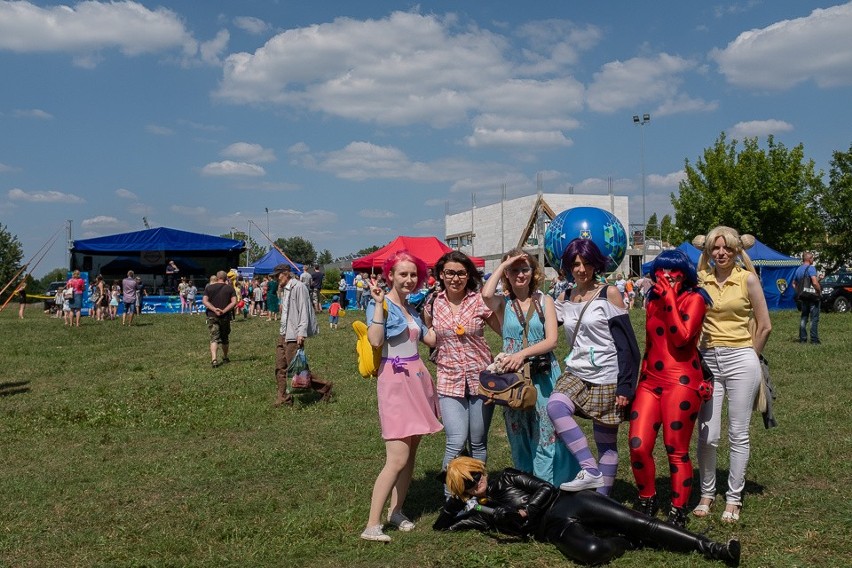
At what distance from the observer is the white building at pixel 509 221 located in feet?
178

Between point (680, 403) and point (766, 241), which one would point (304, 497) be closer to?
point (680, 403)

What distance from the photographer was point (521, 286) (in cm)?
503

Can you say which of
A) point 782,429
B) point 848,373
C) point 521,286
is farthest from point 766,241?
point 521,286

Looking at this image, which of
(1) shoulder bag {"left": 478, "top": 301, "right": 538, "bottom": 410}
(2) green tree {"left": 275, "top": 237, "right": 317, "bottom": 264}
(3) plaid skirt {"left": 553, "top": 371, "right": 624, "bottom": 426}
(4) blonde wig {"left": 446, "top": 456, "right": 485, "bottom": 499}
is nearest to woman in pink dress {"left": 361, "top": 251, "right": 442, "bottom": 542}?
(4) blonde wig {"left": 446, "top": 456, "right": 485, "bottom": 499}

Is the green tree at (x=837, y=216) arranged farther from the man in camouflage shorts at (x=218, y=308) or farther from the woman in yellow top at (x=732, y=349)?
the woman in yellow top at (x=732, y=349)

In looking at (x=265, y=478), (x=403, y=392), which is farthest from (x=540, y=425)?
(x=265, y=478)

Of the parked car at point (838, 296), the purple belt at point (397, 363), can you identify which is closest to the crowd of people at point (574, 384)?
the purple belt at point (397, 363)

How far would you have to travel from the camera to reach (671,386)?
4602 millimetres

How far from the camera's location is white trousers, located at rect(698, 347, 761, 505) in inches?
191

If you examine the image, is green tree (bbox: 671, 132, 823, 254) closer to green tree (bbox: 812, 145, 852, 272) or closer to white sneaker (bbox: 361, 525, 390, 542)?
green tree (bbox: 812, 145, 852, 272)

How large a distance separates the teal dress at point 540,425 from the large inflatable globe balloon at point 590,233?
68 centimetres

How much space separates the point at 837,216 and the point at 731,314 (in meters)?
35.3

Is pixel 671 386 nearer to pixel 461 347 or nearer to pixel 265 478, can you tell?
pixel 461 347

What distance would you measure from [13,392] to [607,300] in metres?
11.5
